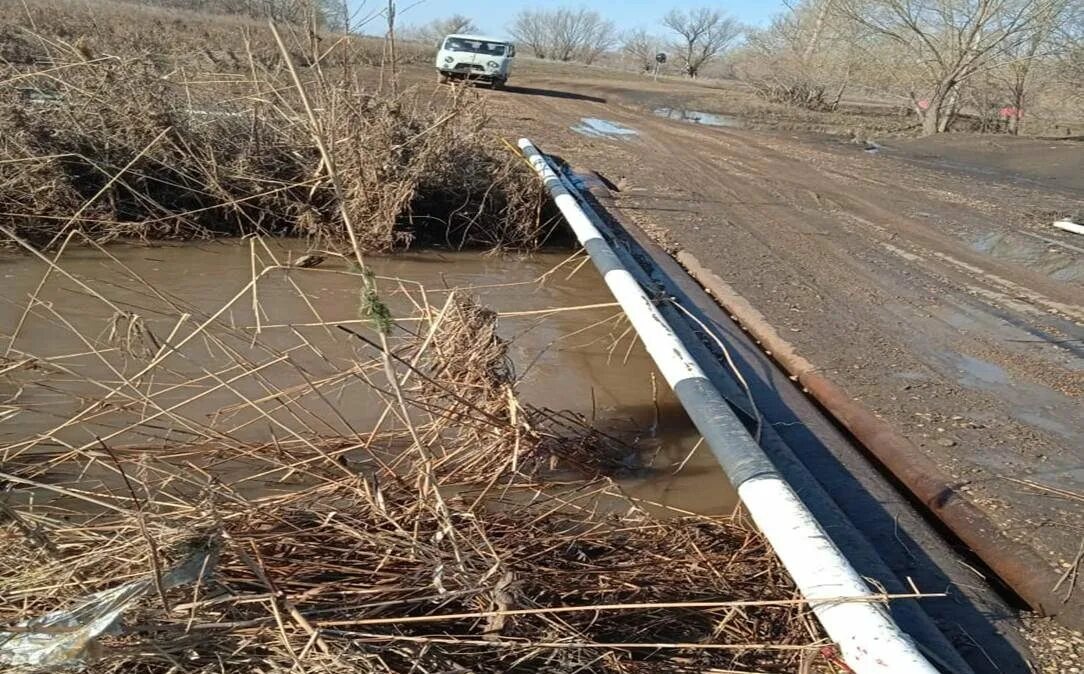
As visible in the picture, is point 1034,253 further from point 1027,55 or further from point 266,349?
point 1027,55

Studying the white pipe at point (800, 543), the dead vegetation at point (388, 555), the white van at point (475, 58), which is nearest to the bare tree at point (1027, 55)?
the white van at point (475, 58)

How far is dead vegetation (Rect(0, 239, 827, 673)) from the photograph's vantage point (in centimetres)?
166

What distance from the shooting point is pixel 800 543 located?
1992mm

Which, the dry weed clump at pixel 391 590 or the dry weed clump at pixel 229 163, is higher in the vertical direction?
the dry weed clump at pixel 229 163

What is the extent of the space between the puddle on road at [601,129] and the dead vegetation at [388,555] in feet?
32.9

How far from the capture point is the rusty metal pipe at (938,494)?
2.20 metres

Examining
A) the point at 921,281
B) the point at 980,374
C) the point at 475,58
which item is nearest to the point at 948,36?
the point at 475,58

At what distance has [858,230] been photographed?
6973 millimetres

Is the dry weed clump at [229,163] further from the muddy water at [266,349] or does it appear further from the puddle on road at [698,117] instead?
the puddle on road at [698,117]

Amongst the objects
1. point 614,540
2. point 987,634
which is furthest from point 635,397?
point 987,634

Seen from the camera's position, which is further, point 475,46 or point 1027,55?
point 475,46

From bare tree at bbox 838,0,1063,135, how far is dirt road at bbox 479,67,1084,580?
8.06 m

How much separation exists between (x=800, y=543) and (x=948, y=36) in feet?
71.5

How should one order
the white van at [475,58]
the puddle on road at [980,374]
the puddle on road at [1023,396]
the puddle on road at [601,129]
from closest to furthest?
the puddle on road at [1023,396] < the puddle on road at [980,374] < the puddle on road at [601,129] < the white van at [475,58]
